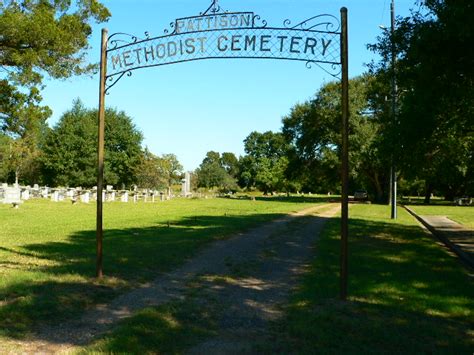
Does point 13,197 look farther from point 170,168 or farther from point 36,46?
point 170,168

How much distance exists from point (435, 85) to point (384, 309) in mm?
6452

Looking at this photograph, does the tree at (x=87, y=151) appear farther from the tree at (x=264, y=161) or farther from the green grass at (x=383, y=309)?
the green grass at (x=383, y=309)

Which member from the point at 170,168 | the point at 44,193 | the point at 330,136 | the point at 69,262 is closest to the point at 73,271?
the point at 69,262

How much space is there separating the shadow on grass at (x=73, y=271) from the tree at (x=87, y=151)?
47241 millimetres

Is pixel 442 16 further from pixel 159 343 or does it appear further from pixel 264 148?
pixel 264 148

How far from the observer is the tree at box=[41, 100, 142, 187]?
6078 centimetres

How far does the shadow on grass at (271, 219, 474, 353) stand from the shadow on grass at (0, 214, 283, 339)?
Answer: 8.78 ft

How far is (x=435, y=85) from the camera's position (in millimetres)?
10844

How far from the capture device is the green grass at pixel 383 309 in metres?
4.84

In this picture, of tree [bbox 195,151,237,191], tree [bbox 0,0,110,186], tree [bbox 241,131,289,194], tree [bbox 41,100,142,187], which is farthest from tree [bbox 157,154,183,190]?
tree [bbox 0,0,110,186]

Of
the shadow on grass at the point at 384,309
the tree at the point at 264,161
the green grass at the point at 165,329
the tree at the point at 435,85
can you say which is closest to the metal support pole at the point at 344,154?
the shadow on grass at the point at 384,309

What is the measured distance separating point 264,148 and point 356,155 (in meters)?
58.7

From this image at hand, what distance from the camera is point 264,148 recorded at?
102 meters

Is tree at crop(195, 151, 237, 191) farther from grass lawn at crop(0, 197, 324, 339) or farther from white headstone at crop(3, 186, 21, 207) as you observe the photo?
grass lawn at crop(0, 197, 324, 339)
